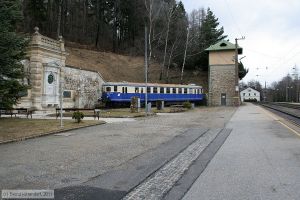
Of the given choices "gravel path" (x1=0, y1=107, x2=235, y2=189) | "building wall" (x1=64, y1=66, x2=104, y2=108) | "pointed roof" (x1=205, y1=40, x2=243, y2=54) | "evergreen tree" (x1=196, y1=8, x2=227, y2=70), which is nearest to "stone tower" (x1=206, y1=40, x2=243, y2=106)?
"pointed roof" (x1=205, y1=40, x2=243, y2=54)

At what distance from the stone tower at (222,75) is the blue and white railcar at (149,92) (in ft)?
22.5

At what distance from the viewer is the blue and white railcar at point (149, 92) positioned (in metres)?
44.5

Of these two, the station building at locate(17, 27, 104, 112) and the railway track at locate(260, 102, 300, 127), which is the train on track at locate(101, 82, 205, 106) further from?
the railway track at locate(260, 102, 300, 127)

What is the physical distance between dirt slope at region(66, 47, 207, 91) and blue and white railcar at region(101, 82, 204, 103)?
8561 millimetres

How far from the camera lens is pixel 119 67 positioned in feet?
216

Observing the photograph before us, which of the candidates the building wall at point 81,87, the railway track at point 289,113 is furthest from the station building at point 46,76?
the railway track at point 289,113

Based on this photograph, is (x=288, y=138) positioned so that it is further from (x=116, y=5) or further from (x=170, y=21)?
(x=116, y=5)

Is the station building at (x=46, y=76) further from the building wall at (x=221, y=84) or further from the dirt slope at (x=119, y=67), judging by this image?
the building wall at (x=221, y=84)

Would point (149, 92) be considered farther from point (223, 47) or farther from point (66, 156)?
point (66, 156)

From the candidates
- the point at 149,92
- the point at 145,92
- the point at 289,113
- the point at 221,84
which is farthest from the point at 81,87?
the point at 221,84

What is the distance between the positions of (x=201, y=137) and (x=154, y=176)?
8.02 m

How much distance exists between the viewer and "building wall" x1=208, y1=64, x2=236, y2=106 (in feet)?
210

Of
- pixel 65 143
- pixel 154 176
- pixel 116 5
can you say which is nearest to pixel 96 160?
pixel 154 176

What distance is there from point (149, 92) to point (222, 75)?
68.5ft
